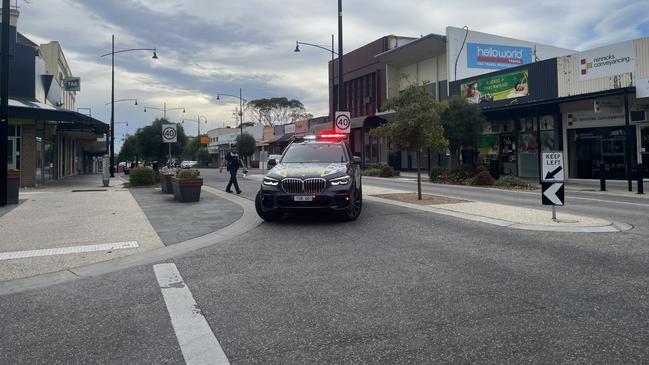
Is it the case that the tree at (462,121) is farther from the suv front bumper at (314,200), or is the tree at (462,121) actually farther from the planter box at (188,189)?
the suv front bumper at (314,200)

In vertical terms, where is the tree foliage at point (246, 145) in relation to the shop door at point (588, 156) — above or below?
above

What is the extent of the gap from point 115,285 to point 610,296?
5.21 m

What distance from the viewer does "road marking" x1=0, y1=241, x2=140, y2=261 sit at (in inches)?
289

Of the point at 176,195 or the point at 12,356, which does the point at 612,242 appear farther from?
the point at 176,195

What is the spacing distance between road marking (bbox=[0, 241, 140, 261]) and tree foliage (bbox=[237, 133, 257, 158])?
2515 inches

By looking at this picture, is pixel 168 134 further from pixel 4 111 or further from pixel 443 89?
pixel 443 89

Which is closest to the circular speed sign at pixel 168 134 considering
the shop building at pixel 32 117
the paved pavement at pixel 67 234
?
the shop building at pixel 32 117

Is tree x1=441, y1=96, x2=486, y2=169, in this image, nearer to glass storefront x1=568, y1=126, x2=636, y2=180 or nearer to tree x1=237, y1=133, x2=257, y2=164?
glass storefront x1=568, y1=126, x2=636, y2=180

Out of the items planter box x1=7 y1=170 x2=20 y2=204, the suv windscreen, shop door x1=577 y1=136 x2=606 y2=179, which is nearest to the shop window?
shop door x1=577 y1=136 x2=606 y2=179

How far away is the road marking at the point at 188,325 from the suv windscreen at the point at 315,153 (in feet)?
17.3

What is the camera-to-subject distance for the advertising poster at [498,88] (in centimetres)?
2617

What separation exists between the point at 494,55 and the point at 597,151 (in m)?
14.8

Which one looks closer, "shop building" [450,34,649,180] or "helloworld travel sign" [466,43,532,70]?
"shop building" [450,34,649,180]

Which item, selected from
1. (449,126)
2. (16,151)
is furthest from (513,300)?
(16,151)
